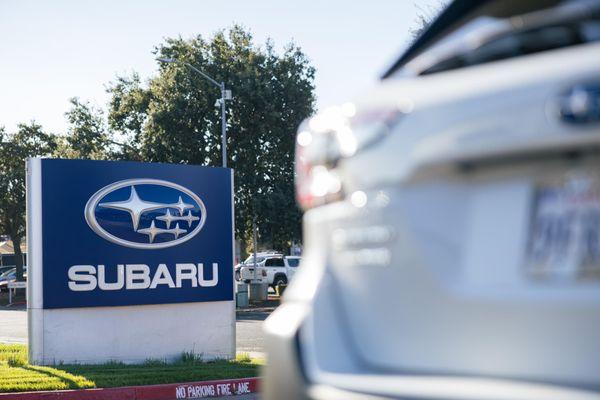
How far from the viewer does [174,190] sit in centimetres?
1381

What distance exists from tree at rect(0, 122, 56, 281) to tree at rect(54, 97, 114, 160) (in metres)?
5.57

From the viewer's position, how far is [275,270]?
4366 cm

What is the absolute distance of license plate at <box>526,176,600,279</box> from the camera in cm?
194

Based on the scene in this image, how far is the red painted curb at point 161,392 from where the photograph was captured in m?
9.36

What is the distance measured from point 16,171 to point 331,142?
179 feet

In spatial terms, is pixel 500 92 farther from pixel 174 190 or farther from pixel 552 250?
pixel 174 190

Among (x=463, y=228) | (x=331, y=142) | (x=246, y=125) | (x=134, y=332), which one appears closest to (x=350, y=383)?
(x=463, y=228)

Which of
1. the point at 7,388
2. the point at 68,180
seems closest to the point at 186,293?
the point at 68,180

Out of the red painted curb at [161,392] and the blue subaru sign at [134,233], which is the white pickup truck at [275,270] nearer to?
the blue subaru sign at [134,233]

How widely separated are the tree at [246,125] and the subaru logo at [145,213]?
24183 mm

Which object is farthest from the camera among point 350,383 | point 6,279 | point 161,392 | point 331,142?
point 6,279

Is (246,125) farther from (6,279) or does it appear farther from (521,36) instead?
(521,36)

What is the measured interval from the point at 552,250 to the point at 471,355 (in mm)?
305

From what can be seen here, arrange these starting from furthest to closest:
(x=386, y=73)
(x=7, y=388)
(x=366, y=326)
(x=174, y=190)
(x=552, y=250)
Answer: (x=174, y=190) → (x=7, y=388) → (x=386, y=73) → (x=366, y=326) → (x=552, y=250)
